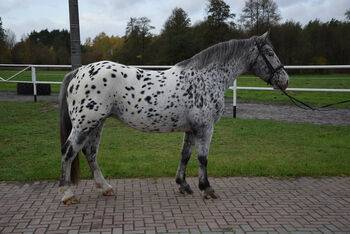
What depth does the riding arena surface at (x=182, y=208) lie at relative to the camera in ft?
10.8

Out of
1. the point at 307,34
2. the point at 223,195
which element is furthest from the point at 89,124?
the point at 307,34

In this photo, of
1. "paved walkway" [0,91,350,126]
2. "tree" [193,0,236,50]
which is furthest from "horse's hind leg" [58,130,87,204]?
"tree" [193,0,236,50]

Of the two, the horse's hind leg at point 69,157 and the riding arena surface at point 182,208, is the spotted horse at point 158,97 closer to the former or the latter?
the horse's hind leg at point 69,157

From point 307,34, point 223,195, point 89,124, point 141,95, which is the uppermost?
point 307,34

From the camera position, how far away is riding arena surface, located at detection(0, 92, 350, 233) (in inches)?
129

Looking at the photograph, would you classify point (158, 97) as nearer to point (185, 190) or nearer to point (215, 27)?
point (185, 190)

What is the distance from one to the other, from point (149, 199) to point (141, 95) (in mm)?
1434

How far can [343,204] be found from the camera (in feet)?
13.1

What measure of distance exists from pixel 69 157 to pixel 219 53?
2462 millimetres

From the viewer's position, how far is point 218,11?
41125mm

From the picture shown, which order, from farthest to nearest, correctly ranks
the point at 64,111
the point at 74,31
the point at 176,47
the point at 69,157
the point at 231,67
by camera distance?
1. the point at 176,47
2. the point at 74,31
3. the point at 231,67
4. the point at 64,111
5. the point at 69,157

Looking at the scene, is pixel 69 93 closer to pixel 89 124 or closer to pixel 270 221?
pixel 89 124

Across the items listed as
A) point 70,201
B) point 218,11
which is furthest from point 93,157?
point 218,11

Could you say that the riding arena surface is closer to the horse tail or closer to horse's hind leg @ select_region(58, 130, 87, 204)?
horse's hind leg @ select_region(58, 130, 87, 204)
